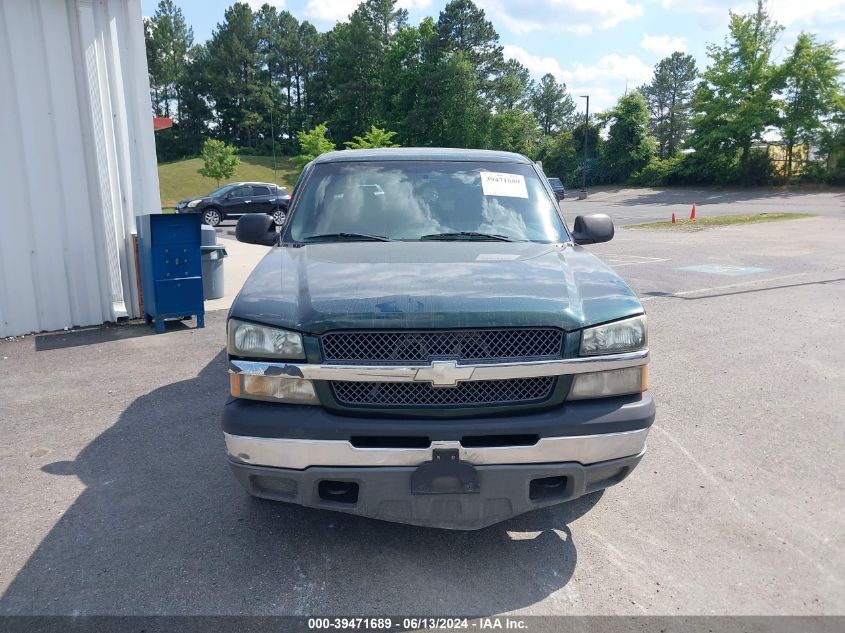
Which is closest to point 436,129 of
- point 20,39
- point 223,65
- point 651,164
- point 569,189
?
point 569,189

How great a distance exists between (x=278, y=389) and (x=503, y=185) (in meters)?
2.20

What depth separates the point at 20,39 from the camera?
729 centimetres

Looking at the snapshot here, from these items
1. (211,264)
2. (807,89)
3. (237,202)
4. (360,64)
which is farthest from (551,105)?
(211,264)

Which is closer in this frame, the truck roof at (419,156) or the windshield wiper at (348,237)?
the windshield wiper at (348,237)

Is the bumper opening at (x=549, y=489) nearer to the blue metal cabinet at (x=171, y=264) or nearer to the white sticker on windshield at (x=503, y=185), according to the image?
the white sticker on windshield at (x=503, y=185)

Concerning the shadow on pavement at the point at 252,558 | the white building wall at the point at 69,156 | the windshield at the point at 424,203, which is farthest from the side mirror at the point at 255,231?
the white building wall at the point at 69,156

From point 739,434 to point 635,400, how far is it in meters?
2.18

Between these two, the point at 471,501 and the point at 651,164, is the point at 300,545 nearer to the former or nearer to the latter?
the point at 471,501

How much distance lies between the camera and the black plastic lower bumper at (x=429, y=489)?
2.84 m

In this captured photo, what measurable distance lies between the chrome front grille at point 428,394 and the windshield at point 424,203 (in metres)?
1.36

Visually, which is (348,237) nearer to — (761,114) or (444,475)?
(444,475)

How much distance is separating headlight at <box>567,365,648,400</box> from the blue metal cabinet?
592cm

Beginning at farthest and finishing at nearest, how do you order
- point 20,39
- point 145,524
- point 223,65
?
point 223,65 < point 20,39 < point 145,524

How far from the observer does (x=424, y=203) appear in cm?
431
